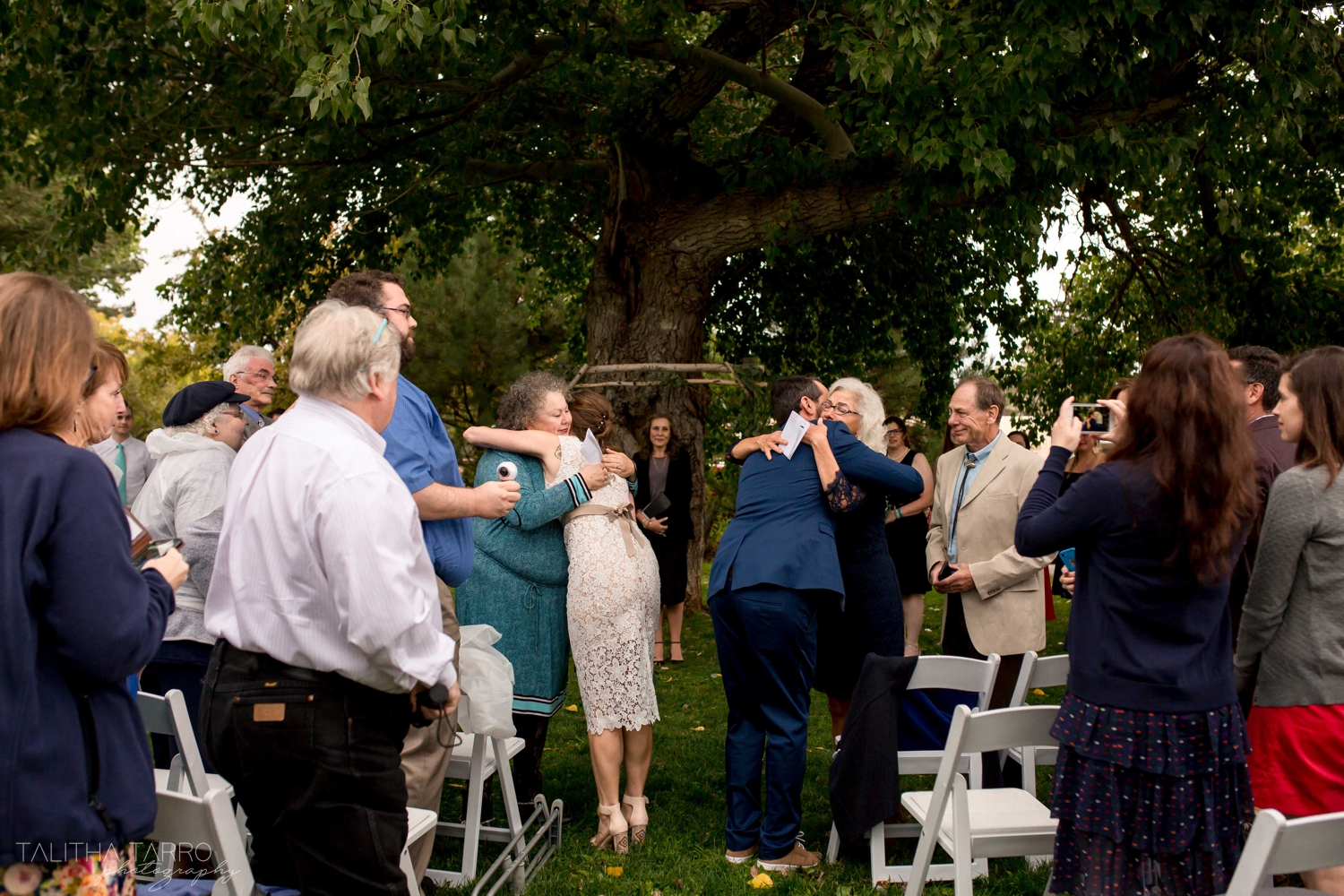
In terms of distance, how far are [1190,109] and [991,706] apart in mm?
5318

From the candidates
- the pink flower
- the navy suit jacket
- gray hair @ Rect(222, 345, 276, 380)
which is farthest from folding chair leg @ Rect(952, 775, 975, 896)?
gray hair @ Rect(222, 345, 276, 380)

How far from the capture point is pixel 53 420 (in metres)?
1.93

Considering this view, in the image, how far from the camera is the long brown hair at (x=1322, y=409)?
306cm

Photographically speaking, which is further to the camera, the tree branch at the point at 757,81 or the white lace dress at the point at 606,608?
the tree branch at the point at 757,81

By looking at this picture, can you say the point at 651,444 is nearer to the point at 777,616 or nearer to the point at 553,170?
the point at 553,170

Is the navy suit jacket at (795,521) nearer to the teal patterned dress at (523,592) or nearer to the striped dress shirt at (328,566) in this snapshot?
the teal patterned dress at (523,592)

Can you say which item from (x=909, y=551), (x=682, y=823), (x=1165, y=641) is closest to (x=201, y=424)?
(x=682, y=823)

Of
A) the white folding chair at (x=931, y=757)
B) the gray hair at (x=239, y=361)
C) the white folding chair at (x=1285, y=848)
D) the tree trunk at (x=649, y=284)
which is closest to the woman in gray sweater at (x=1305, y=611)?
the white folding chair at (x=931, y=757)

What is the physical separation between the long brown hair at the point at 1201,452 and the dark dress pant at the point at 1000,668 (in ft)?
6.13

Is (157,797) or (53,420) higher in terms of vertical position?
(53,420)

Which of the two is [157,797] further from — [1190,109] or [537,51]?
[1190,109]

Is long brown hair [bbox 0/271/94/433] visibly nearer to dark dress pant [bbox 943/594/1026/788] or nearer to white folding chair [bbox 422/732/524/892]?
white folding chair [bbox 422/732/524/892]

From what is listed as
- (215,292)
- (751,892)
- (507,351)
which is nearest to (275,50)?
(751,892)

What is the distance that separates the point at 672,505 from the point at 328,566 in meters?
6.20
